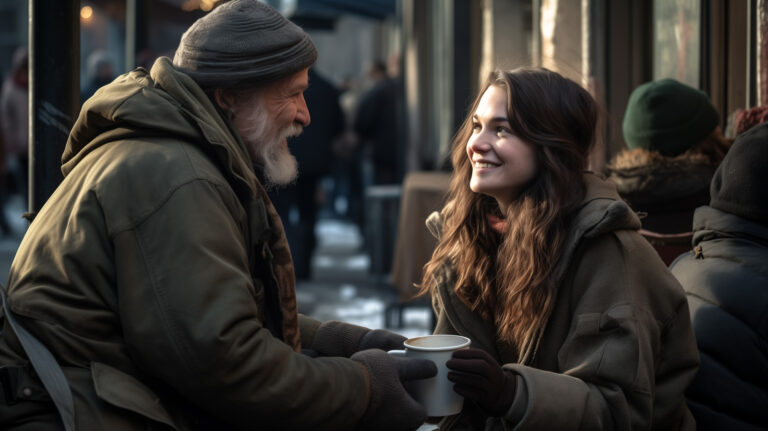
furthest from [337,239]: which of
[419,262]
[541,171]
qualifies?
[541,171]

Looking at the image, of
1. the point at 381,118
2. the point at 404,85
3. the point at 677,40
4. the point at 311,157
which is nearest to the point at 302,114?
the point at 677,40

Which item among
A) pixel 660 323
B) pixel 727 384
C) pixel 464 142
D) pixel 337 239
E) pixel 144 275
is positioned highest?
pixel 464 142

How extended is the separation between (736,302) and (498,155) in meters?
0.76

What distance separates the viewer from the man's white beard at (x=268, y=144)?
2.60 metres

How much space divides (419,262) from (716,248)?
3.75 m

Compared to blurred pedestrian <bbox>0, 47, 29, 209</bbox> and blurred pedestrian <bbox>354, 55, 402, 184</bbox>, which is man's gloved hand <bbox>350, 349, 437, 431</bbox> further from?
blurred pedestrian <bbox>0, 47, 29, 209</bbox>

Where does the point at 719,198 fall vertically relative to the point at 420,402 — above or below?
above

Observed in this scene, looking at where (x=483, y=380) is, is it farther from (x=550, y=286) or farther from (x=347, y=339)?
(x=347, y=339)

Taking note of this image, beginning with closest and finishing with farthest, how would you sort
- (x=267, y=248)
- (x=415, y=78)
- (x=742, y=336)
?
(x=267, y=248) → (x=742, y=336) → (x=415, y=78)

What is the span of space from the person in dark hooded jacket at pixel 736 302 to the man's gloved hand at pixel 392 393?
828 millimetres

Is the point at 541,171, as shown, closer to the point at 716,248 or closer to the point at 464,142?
the point at 464,142

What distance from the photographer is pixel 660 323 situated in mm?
2480

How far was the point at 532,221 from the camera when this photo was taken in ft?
8.62

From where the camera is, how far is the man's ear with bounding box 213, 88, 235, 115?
8.36 ft
